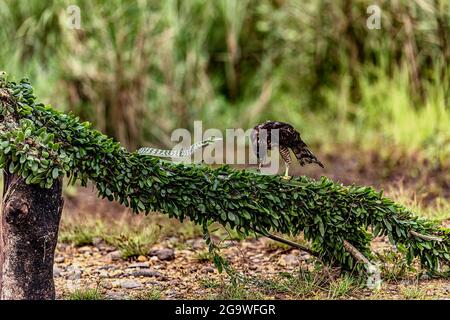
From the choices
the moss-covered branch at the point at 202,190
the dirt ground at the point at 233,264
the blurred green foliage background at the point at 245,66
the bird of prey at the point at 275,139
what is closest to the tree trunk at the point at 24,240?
the moss-covered branch at the point at 202,190

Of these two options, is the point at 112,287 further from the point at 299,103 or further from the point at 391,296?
the point at 299,103

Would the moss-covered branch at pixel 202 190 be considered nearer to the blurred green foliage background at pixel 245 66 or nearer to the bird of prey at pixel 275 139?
the bird of prey at pixel 275 139

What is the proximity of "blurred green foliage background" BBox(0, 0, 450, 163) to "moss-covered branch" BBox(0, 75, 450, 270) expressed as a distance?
6.55 feet

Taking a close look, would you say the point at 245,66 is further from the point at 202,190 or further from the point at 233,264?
the point at 202,190

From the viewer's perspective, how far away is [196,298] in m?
3.11

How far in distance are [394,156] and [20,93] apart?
118 inches

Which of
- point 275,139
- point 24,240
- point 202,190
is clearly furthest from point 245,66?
point 24,240

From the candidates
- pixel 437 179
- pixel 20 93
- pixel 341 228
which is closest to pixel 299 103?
pixel 437 179

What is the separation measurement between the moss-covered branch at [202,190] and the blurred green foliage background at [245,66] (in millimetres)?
1996

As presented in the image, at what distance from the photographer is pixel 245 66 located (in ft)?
21.2

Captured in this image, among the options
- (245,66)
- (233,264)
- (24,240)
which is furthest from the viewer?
(245,66)

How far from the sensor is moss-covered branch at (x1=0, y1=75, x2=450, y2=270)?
284cm

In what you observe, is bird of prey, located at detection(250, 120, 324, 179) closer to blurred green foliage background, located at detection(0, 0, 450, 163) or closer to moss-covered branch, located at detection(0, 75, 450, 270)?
moss-covered branch, located at detection(0, 75, 450, 270)

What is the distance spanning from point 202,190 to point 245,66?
359 cm
